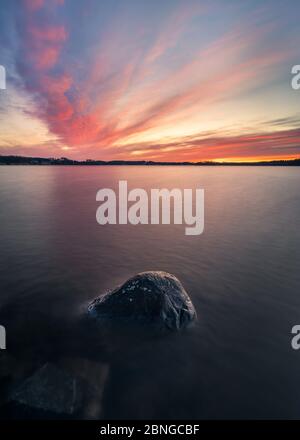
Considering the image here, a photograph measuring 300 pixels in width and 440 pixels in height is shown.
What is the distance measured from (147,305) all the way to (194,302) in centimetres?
238

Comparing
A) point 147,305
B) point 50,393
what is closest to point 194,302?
point 147,305

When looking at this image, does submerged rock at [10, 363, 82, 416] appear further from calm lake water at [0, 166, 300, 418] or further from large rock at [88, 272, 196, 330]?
large rock at [88, 272, 196, 330]

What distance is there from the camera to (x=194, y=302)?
888 cm

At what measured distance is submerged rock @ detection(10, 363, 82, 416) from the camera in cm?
484

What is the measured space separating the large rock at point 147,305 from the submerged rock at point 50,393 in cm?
218

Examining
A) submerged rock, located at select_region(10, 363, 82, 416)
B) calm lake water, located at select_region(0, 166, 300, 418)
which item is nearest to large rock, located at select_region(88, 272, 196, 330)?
calm lake water, located at select_region(0, 166, 300, 418)

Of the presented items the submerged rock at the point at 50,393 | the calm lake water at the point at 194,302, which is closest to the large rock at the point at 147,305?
the calm lake water at the point at 194,302

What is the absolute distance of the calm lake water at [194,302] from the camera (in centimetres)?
541

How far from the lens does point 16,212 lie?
78.7ft

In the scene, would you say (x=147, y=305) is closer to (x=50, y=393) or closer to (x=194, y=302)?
(x=194, y=302)

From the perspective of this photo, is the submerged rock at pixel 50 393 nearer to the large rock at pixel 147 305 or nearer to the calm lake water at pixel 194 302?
the calm lake water at pixel 194 302
